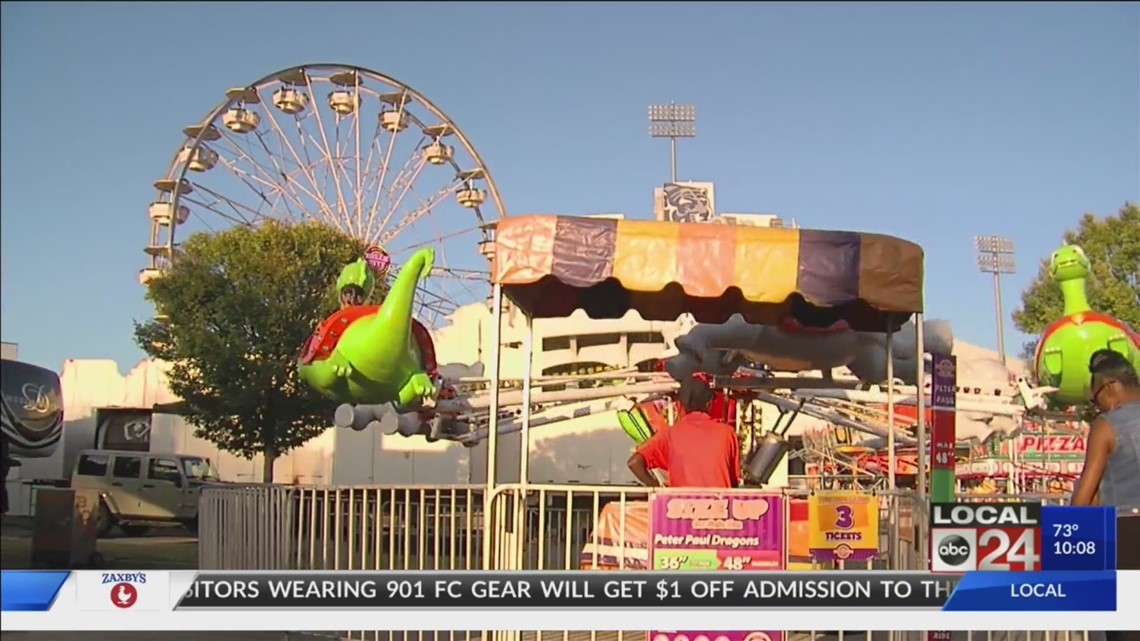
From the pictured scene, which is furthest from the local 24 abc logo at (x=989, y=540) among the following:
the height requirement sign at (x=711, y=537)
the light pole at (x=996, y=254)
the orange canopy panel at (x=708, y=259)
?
the light pole at (x=996, y=254)

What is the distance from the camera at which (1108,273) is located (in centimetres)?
2425

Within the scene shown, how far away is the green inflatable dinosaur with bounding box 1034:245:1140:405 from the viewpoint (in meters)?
12.0

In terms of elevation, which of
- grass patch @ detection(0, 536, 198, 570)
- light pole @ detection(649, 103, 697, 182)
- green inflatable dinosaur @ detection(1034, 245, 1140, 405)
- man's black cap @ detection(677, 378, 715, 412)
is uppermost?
light pole @ detection(649, 103, 697, 182)

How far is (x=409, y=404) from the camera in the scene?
10062 millimetres

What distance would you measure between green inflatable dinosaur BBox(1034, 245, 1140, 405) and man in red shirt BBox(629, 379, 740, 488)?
7603 millimetres

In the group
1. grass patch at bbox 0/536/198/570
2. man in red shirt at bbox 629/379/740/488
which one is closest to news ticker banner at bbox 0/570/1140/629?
man in red shirt at bbox 629/379/740/488

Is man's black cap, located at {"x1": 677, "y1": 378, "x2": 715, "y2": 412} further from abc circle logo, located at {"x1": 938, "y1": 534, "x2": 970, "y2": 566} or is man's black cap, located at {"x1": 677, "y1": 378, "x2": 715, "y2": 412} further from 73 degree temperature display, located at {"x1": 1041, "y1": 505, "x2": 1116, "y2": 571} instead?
73 degree temperature display, located at {"x1": 1041, "y1": 505, "x2": 1116, "y2": 571}

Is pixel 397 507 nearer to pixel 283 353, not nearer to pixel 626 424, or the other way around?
pixel 626 424

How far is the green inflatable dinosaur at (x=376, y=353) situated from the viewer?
9.06 metres

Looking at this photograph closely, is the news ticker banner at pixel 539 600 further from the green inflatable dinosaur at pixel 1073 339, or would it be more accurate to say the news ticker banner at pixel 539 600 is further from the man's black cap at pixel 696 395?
the green inflatable dinosaur at pixel 1073 339

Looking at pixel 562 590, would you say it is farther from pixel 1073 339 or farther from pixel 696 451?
pixel 1073 339

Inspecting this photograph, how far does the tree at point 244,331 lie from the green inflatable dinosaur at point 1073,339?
44.2 ft

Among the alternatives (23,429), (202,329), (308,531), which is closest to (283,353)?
(202,329)

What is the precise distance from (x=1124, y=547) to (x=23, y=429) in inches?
358
